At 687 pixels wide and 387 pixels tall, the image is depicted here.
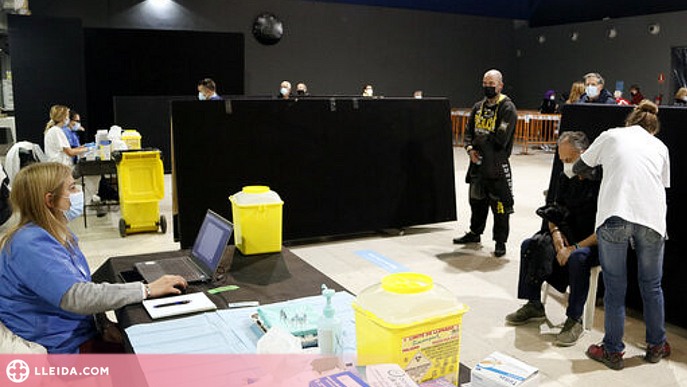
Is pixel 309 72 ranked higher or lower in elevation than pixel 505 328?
higher

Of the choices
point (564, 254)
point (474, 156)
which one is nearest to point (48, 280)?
point (564, 254)

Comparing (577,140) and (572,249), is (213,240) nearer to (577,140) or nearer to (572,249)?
(572,249)

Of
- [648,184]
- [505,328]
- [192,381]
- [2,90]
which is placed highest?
[2,90]

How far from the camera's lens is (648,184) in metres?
3.22

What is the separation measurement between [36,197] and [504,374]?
1774 millimetres

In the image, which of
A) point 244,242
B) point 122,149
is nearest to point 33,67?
point 122,149

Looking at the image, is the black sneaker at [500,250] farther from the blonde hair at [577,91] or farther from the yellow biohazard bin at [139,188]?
the yellow biohazard bin at [139,188]

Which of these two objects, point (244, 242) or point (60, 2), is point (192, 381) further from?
point (60, 2)

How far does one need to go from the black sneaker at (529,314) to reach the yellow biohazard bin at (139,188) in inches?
154

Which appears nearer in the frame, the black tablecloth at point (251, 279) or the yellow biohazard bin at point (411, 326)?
the yellow biohazard bin at point (411, 326)

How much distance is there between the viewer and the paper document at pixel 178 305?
226cm

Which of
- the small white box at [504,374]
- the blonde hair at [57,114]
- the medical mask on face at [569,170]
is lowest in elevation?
the small white box at [504,374]

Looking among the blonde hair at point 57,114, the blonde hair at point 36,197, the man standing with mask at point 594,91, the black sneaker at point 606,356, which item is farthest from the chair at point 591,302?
the blonde hair at point 57,114

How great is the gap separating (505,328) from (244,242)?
1948mm
